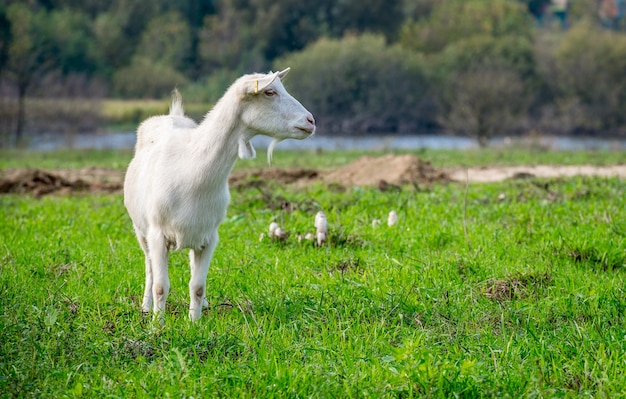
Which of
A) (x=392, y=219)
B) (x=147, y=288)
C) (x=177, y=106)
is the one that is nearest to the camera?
(x=147, y=288)

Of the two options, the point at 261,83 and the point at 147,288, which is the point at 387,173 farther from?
the point at 261,83

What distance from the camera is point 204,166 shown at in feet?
17.0

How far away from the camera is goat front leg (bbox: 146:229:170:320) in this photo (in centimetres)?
534

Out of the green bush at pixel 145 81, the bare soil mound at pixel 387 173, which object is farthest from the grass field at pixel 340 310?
the green bush at pixel 145 81

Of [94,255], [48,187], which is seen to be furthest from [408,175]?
[94,255]

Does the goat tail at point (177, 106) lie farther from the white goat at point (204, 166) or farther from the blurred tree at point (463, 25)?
the blurred tree at point (463, 25)

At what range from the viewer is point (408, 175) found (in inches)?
490

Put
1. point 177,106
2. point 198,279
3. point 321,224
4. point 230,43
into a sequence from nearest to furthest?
point 198,279 < point 177,106 < point 321,224 < point 230,43

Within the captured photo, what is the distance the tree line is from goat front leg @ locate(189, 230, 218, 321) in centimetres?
3379

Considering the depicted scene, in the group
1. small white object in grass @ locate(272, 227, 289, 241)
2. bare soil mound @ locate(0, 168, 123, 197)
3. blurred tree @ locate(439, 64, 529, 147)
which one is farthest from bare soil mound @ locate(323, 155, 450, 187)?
blurred tree @ locate(439, 64, 529, 147)

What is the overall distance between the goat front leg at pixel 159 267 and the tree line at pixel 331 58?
33.9 metres

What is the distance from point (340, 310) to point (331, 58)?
45409mm

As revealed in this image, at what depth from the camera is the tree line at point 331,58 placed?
Answer: 47094 mm

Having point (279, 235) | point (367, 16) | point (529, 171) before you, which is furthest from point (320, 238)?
point (367, 16)
